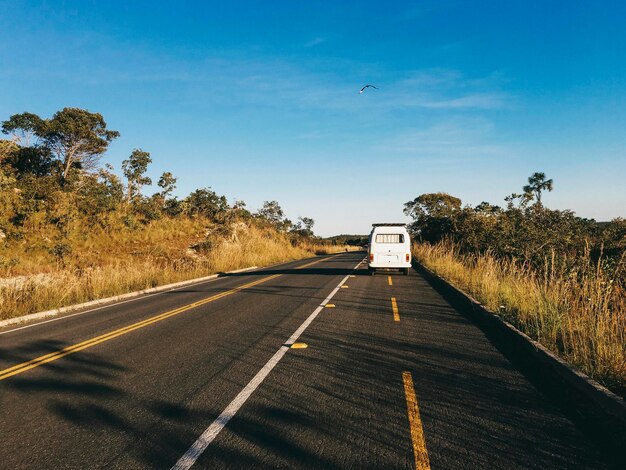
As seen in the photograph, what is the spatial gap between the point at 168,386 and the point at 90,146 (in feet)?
126

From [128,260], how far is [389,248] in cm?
1440

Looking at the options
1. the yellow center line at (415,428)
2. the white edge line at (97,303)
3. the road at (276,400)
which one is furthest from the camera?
the white edge line at (97,303)

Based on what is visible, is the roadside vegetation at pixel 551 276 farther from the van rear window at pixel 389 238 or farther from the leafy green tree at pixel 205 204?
the leafy green tree at pixel 205 204

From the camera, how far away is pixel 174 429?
11.2ft

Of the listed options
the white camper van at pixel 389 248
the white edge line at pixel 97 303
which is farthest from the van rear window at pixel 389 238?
the white edge line at pixel 97 303

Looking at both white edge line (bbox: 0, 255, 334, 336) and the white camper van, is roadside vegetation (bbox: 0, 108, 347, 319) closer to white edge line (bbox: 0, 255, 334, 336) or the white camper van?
white edge line (bbox: 0, 255, 334, 336)

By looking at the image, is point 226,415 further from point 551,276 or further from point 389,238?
point 389,238

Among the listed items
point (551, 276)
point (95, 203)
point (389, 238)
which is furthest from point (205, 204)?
point (551, 276)

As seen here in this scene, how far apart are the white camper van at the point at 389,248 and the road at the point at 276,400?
28.3 feet

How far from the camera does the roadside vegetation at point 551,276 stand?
4824 millimetres

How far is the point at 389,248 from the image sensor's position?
16.2m

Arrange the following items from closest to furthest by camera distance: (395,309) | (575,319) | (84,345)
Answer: (575,319) < (84,345) < (395,309)

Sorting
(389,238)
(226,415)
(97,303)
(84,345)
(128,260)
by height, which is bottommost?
(97,303)

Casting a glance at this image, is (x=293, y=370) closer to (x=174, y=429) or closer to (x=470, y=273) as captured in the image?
(x=174, y=429)
